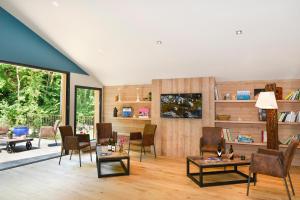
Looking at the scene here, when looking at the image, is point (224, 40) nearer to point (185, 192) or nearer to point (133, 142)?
point (185, 192)

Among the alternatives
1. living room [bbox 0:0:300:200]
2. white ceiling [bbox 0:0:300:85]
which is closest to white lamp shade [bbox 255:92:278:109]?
living room [bbox 0:0:300:200]

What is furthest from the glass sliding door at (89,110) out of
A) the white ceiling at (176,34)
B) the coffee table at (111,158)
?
the coffee table at (111,158)

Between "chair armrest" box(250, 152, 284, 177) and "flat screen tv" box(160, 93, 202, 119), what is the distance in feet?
7.74

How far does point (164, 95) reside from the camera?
6.25m

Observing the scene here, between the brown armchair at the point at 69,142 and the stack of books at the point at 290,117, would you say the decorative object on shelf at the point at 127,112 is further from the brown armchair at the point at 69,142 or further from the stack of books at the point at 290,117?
the stack of books at the point at 290,117

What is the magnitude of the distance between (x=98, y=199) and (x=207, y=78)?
3.93 m

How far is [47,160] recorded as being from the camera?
560cm

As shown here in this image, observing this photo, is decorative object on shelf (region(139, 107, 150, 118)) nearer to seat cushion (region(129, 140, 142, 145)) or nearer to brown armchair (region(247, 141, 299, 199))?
seat cushion (region(129, 140, 142, 145))

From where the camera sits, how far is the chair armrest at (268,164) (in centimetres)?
334

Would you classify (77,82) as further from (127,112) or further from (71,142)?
(71,142)

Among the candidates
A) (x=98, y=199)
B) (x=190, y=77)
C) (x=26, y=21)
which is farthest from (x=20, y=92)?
(x=98, y=199)

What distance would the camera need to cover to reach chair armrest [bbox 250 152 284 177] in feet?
11.0

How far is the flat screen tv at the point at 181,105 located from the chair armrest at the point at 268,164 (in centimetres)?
236

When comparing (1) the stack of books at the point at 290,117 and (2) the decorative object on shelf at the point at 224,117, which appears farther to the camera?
(2) the decorative object on shelf at the point at 224,117
